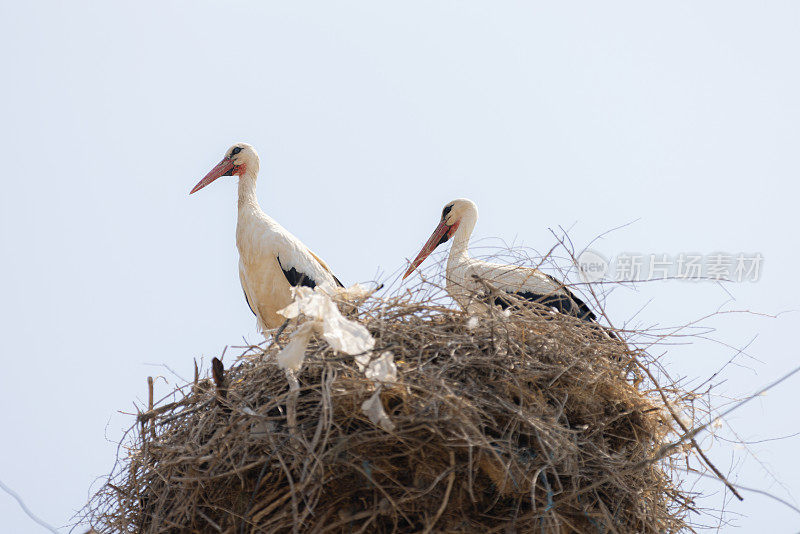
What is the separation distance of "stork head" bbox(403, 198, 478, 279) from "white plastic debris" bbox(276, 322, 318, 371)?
3.91 meters

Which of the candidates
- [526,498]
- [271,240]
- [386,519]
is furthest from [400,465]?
[271,240]

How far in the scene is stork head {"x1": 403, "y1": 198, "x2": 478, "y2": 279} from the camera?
7.34 m

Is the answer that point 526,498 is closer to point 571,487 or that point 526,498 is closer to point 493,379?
point 571,487

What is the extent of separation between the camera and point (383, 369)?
130 inches

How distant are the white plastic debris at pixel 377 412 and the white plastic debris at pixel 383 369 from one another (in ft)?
0.17

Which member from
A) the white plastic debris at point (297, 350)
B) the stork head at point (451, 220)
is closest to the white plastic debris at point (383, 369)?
the white plastic debris at point (297, 350)

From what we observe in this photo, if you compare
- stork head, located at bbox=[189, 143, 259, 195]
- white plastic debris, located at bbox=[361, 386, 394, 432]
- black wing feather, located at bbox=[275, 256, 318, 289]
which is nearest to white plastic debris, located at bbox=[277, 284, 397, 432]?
white plastic debris, located at bbox=[361, 386, 394, 432]

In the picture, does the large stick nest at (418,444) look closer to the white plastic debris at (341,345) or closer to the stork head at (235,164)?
the white plastic debris at (341,345)

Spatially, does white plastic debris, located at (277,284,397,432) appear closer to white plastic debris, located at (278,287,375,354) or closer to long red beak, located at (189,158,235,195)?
white plastic debris, located at (278,287,375,354)

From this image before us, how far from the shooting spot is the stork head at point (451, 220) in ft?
24.1

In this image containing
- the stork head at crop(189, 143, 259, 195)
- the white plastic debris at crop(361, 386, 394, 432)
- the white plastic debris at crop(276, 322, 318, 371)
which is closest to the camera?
the white plastic debris at crop(361, 386, 394, 432)

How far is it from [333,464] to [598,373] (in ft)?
3.94

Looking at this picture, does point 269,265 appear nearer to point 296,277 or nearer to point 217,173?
point 296,277

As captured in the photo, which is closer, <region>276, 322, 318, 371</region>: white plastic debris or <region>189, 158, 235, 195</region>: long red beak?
<region>276, 322, 318, 371</region>: white plastic debris
